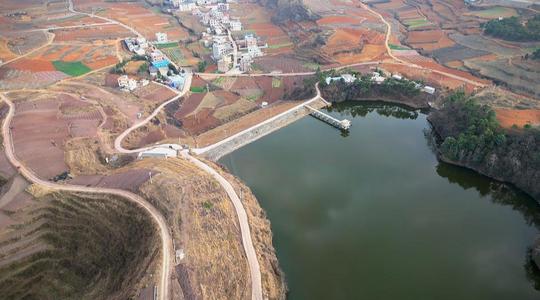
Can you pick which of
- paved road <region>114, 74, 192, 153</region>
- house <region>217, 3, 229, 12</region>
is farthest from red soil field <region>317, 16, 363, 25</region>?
paved road <region>114, 74, 192, 153</region>

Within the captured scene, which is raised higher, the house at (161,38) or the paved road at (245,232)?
the house at (161,38)

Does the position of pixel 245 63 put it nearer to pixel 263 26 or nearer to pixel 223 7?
pixel 263 26

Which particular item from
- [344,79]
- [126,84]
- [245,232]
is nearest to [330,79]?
[344,79]

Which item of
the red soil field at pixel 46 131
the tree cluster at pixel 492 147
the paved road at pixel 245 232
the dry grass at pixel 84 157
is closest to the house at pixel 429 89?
the tree cluster at pixel 492 147

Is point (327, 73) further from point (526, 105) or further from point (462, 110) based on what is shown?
point (526, 105)

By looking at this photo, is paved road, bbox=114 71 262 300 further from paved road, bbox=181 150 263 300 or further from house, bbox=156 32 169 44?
house, bbox=156 32 169 44

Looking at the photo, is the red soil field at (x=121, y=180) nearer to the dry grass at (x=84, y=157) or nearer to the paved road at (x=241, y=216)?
the dry grass at (x=84, y=157)
